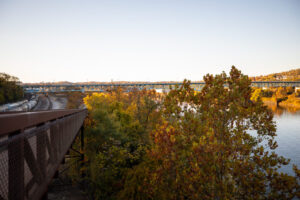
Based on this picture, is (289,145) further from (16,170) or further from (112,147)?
(16,170)

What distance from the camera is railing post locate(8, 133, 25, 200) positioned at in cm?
277

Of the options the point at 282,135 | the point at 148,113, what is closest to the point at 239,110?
the point at 148,113

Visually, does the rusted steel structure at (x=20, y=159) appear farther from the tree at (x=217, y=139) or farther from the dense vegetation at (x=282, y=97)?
the dense vegetation at (x=282, y=97)

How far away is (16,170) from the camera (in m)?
2.96

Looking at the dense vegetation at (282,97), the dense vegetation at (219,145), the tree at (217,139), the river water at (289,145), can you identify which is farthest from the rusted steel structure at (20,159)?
the dense vegetation at (282,97)

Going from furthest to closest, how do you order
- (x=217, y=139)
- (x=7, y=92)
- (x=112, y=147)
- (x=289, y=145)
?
(x=7, y=92)
(x=289, y=145)
(x=112, y=147)
(x=217, y=139)

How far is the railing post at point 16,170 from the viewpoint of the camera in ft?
9.07

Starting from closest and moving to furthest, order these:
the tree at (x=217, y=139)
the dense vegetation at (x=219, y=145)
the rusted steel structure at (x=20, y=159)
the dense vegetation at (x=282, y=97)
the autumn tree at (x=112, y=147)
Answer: the rusted steel structure at (x=20, y=159) < the dense vegetation at (x=219, y=145) < the tree at (x=217, y=139) < the autumn tree at (x=112, y=147) < the dense vegetation at (x=282, y=97)

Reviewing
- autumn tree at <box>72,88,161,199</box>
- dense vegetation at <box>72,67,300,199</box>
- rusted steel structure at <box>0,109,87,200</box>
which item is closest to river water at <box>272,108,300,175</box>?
autumn tree at <box>72,88,161,199</box>

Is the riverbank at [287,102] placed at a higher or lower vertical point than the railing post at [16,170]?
lower

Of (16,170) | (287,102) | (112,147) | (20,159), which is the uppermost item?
(20,159)

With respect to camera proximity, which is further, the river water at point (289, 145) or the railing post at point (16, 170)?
the river water at point (289, 145)

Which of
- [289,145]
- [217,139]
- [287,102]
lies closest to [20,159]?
[217,139]

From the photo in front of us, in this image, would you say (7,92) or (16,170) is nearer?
(16,170)
